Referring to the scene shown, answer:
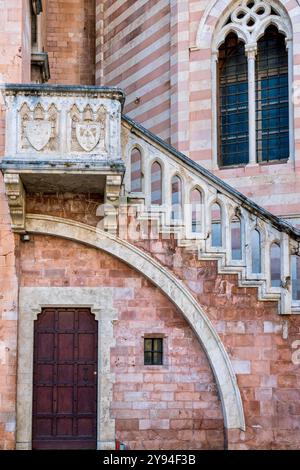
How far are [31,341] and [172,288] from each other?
2.45m

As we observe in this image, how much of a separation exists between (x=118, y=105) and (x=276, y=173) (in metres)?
4.67

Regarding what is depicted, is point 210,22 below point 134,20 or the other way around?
below

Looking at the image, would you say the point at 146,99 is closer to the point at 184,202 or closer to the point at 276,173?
the point at 276,173

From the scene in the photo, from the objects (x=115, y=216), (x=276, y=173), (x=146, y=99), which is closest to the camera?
(x=115, y=216)

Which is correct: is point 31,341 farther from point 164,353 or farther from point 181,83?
point 181,83

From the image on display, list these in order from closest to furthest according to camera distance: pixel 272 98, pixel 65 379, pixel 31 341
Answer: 1. pixel 31 341
2. pixel 65 379
3. pixel 272 98

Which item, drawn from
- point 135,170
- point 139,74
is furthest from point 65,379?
point 139,74

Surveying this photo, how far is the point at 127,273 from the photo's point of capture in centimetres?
1305

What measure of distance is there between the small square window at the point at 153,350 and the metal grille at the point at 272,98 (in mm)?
5069

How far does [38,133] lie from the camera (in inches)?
474

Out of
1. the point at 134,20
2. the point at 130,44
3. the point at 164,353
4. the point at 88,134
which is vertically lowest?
the point at 164,353

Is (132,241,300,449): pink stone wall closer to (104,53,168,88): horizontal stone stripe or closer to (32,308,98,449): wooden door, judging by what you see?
(32,308,98,449): wooden door

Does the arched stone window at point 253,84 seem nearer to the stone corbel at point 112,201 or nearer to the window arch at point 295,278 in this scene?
the window arch at point 295,278

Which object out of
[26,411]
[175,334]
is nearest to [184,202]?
[175,334]
